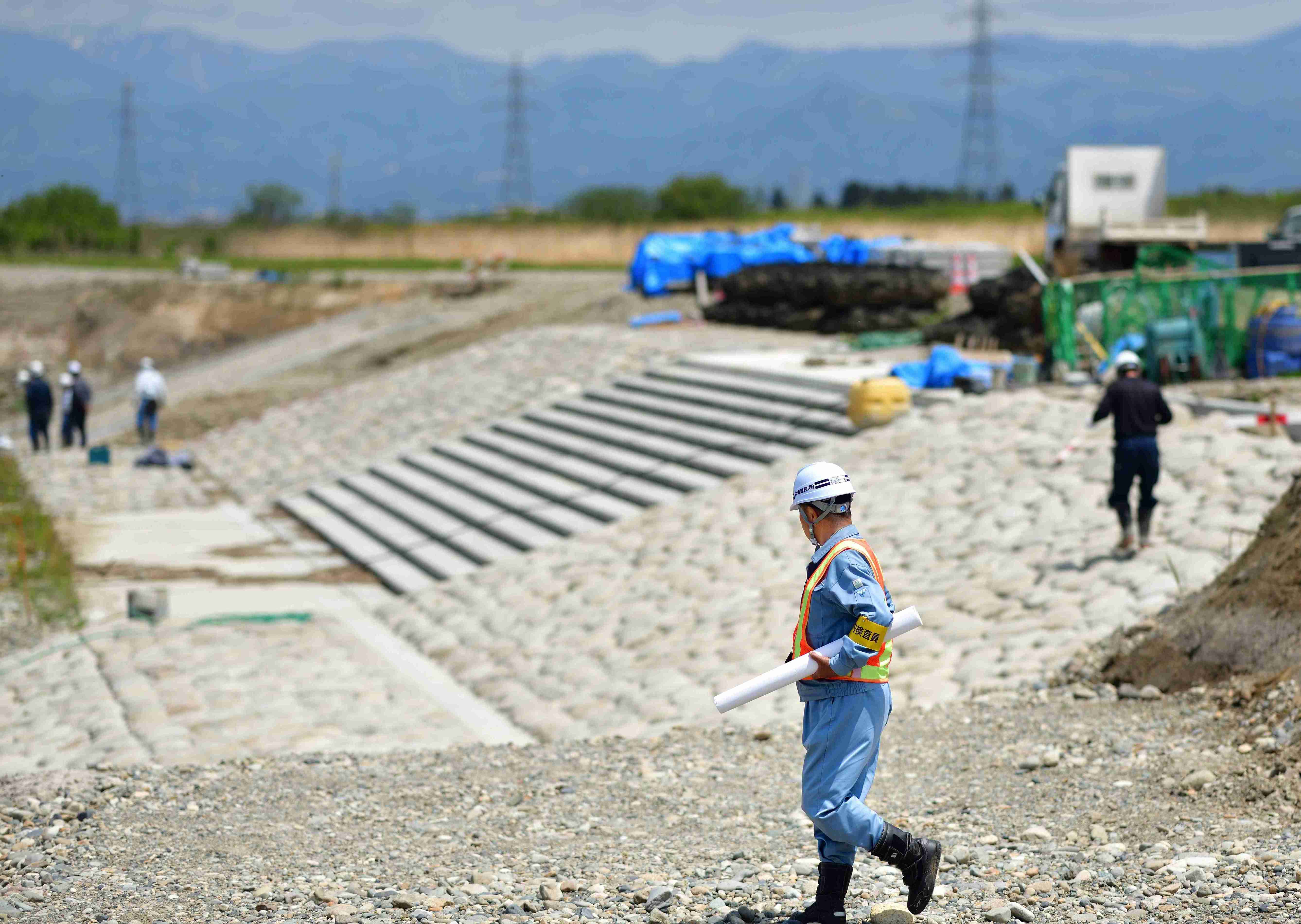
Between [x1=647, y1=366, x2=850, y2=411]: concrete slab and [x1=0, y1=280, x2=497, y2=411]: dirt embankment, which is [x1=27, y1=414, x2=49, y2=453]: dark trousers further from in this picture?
[x1=0, y1=280, x2=497, y2=411]: dirt embankment

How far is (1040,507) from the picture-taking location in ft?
44.2

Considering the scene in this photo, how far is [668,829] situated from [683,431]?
1256 centimetres

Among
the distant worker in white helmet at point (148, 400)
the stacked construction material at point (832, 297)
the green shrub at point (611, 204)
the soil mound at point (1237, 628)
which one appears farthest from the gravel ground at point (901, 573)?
the green shrub at point (611, 204)

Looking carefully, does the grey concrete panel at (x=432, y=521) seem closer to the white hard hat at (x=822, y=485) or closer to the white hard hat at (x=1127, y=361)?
the white hard hat at (x=1127, y=361)

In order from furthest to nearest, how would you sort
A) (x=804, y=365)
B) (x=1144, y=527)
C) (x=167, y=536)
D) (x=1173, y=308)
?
(x=804, y=365)
(x=167, y=536)
(x=1173, y=308)
(x=1144, y=527)

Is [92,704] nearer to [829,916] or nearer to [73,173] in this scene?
[829,916]

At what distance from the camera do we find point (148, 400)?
2623 cm

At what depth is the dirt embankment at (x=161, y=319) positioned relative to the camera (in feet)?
136

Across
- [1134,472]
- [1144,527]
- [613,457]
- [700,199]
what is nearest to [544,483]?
[613,457]

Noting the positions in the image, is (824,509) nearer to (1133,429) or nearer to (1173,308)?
(1133,429)

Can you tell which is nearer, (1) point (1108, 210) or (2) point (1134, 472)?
(2) point (1134, 472)

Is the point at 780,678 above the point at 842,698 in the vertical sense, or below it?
above

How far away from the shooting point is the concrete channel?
17.2m

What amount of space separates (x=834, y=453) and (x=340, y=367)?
58.9 ft
